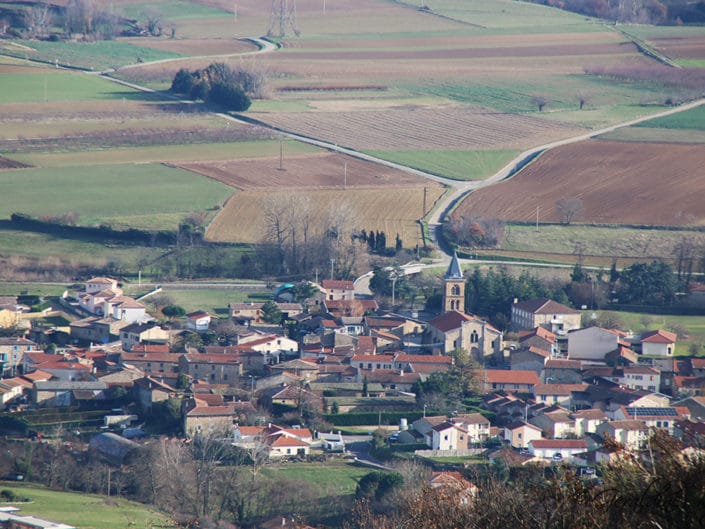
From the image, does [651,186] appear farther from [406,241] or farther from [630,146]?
[406,241]

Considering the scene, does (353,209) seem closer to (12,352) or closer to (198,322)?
(198,322)

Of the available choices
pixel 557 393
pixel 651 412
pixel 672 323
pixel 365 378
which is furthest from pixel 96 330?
pixel 672 323

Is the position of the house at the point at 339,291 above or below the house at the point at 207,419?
above

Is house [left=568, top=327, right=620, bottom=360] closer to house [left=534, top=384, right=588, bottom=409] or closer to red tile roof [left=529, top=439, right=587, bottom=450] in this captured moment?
house [left=534, top=384, right=588, bottom=409]

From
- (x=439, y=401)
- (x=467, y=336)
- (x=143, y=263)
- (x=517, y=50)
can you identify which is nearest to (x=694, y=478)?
(x=439, y=401)

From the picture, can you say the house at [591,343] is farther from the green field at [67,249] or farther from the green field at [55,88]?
the green field at [55,88]

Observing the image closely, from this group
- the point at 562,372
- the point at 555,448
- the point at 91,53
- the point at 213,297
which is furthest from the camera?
the point at 91,53

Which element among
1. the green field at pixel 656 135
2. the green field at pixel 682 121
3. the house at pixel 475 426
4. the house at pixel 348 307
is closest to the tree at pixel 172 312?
the house at pixel 348 307
